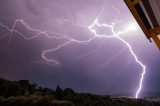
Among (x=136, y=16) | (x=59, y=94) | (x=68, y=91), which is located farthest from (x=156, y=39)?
(x=68, y=91)

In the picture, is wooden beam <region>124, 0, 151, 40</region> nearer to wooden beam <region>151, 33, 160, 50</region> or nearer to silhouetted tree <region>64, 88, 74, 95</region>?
wooden beam <region>151, 33, 160, 50</region>

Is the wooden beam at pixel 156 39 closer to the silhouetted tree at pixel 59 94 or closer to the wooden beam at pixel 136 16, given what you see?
the wooden beam at pixel 136 16

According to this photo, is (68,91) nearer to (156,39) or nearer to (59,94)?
(59,94)

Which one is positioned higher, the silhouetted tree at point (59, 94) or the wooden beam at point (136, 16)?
the silhouetted tree at point (59, 94)

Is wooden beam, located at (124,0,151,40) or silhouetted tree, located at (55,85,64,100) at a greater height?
silhouetted tree, located at (55,85,64,100)

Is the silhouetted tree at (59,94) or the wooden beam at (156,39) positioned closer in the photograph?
the wooden beam at (156,39)

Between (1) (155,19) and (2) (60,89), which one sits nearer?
(1) (155,19)

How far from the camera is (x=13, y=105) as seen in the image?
18516mm

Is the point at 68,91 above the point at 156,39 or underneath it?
above

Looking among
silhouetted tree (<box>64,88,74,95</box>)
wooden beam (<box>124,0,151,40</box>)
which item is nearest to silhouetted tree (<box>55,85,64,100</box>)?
silhouetted tree (<box>64,88,74,95</box>)

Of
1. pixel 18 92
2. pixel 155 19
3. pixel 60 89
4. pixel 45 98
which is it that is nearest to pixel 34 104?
pixel 45 98

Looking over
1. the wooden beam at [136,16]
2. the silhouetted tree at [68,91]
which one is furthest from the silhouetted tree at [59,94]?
the wooden beam at [136,16]

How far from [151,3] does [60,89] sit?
27786 mm

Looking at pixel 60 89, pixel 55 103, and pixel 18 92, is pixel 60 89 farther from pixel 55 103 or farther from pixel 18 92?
pixel 55 103
